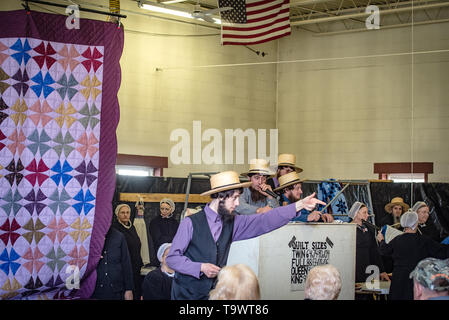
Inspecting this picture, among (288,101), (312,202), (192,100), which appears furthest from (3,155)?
(288,101)

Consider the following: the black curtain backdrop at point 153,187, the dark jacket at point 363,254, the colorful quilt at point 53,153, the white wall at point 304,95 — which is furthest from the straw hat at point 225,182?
the white wall at point 304,95

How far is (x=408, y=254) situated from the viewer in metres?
5.02

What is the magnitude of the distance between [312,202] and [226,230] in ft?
1.97

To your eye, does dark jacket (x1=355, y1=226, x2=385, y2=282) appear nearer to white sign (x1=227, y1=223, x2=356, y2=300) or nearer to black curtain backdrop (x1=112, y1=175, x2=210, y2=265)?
white sign (x1=227, y1=223, x2=356, y2=300)

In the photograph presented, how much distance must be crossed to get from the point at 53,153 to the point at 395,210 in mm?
6582

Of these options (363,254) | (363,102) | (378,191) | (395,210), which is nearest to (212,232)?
(363,254)

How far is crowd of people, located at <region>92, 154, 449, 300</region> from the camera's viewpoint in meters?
3.15

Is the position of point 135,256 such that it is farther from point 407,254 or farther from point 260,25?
point 260,25

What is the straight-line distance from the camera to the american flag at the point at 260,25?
30.1 ft

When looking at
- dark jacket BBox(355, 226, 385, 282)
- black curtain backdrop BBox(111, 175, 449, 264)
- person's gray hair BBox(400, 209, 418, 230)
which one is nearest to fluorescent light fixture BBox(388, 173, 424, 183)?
black curtain backdrop BBox(111, 175, 449, 264)

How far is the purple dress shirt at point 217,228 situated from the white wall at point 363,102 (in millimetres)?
8296

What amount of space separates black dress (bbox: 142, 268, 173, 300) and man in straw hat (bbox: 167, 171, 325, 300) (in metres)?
1.00

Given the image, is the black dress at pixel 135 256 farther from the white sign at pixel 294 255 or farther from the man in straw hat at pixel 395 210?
the man in straw hat at pixel 395 210
